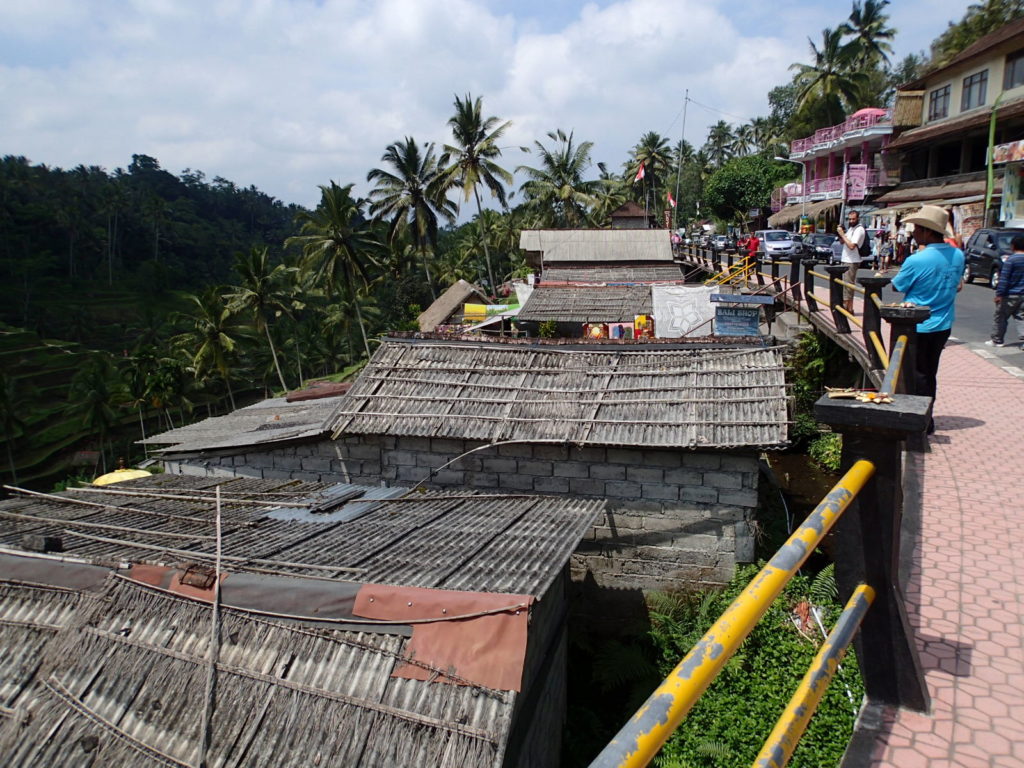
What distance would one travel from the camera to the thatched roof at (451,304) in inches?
1201

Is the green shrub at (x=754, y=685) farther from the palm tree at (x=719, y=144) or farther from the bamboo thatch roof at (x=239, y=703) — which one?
the palm tree at (x=719, y=144)

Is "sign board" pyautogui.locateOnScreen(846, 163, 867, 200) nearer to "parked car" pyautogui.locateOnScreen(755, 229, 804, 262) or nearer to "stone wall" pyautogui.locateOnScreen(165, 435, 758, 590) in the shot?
"parked car" pyautogui.locateOnScreen(755, 229, 804, 262)

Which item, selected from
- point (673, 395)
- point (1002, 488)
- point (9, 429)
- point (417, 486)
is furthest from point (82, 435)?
point (1002, 488)

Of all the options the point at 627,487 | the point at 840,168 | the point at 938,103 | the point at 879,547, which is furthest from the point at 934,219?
the point at 840,168

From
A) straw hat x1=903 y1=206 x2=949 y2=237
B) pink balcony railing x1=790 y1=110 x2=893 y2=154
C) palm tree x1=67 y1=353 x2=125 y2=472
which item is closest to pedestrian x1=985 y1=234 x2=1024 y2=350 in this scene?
straw hat x1=903 y1=206 x2=949 y2=237

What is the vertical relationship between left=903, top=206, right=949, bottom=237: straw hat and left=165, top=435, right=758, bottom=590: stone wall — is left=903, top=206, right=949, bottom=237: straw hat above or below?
above

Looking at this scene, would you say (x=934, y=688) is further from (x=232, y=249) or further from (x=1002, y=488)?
(x=232, y=249)

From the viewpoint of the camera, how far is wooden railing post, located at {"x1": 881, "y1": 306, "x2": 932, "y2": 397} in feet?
17.4

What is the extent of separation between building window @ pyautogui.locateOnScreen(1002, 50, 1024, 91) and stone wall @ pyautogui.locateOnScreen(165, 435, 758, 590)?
1058 inches

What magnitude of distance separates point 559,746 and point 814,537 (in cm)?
635

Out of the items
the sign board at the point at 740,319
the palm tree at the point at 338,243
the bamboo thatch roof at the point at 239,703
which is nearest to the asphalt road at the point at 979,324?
the sign board at the point at 740,319

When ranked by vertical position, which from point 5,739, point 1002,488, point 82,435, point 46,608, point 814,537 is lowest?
point 82,435

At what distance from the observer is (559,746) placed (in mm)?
7230

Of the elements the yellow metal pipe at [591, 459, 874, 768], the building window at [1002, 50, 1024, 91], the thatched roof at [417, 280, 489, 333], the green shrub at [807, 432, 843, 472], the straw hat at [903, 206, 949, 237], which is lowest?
the green shrub at [807, 432, 843, 472]
